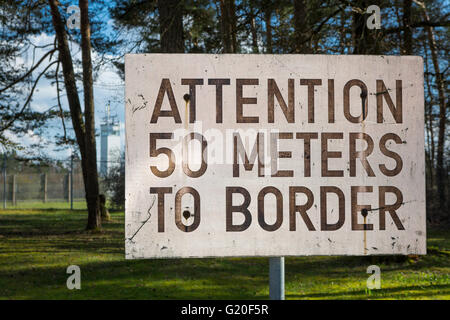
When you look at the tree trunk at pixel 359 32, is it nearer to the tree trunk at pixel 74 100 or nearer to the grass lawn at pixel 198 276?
the grass lawn at pixel 198 276

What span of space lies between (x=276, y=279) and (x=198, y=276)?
5.57m

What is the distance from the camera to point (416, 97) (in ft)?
7.70

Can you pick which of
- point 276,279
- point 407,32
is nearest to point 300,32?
point 407,32

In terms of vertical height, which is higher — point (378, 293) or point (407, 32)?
point (407, 32)

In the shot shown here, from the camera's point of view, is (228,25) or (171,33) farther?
(171,33)

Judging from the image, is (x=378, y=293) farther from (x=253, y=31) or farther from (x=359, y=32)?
(x=359, y=32)

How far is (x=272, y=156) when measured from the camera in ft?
7.51

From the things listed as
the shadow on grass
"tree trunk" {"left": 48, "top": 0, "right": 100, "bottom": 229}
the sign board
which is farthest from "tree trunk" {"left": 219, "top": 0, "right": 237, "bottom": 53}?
"tree trunk" {"left": 48, "top": 0, "right": 100, "bottom": 229}

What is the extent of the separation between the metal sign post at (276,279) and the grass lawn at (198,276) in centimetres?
406

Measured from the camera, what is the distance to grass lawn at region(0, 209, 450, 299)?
6.38 m

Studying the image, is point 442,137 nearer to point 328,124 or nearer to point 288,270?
point 288,270

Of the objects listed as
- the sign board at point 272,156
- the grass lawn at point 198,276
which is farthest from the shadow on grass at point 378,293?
the sign board at point 272,156

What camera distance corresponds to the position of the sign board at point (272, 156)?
7.41ft

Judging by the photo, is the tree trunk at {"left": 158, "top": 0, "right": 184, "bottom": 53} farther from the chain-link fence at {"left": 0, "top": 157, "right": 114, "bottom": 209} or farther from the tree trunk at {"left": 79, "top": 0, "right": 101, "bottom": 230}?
the chain-link fence at {"left": 0, "top": 157, "right": 114, "bottom": 209}
